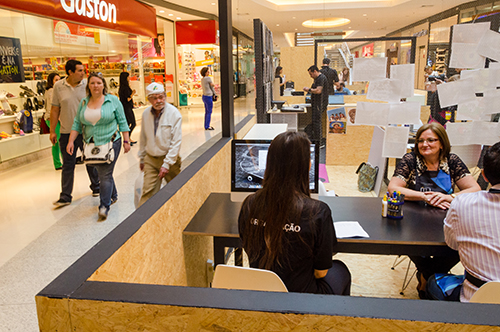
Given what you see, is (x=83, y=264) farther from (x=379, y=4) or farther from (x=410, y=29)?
(x=410, y=29)

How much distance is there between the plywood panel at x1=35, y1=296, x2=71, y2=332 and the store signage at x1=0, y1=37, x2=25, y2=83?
6.12 meters

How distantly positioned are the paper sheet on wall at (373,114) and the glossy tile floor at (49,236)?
4.26 feet

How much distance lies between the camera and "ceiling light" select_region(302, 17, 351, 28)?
15.0 meters

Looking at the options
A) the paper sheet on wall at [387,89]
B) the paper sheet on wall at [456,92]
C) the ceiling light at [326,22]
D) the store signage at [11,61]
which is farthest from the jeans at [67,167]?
the ceiling light at [326,22]

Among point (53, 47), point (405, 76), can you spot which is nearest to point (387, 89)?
point (405, 76)

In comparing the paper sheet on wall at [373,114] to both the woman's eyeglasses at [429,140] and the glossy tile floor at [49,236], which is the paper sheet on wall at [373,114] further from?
the glossy tile floor at [49,236]

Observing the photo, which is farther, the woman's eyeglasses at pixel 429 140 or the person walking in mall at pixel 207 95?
the person walking in mall at pixel 207 95

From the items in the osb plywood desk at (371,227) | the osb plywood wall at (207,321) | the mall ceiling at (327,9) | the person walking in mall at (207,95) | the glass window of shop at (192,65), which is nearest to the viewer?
the osb plywood wall at (207,321)

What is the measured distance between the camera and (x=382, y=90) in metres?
3.59

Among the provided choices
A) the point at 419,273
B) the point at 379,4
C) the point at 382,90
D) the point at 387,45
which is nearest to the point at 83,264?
the point at 419,273

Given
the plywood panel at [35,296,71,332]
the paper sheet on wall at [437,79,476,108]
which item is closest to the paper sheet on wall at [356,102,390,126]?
the paper sheet on wall at [437,79,476,108]

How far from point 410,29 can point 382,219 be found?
1682cm

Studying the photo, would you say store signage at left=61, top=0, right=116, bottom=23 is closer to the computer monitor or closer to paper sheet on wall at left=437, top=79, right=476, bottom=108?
the computer monitor

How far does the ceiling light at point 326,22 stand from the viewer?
1501 centimetres
